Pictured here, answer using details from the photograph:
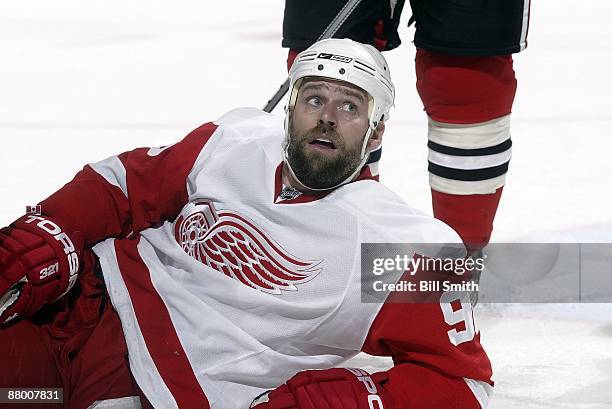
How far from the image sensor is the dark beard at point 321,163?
1842 mm

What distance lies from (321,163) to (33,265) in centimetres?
45

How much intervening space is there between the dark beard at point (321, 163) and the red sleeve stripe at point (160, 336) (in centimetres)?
30

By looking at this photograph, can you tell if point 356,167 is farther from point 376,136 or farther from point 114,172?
point 114,172

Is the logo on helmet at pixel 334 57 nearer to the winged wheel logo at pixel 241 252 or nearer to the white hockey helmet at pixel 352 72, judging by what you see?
the white hockey helmet at pixel 352 72

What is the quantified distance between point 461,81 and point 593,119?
163cm

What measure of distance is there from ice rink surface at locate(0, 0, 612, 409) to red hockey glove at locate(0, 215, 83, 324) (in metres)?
0.66

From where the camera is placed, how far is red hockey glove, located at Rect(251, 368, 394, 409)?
1637 mm

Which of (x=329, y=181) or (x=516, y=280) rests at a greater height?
(x=329, y=181)

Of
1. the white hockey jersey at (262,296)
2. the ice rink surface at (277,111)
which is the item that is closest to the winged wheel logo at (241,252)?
the white hockey jersey at (262,296)

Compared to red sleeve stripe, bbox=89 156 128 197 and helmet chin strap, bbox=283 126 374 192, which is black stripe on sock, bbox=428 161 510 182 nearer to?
helmet chin strap, bbox=283 126 374 192

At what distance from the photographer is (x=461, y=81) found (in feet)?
7.66

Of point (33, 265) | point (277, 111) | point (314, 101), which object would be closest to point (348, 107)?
point (314, 101)

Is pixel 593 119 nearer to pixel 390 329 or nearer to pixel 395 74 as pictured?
pixel 395 74

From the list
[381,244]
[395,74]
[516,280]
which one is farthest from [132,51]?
[381,244]
